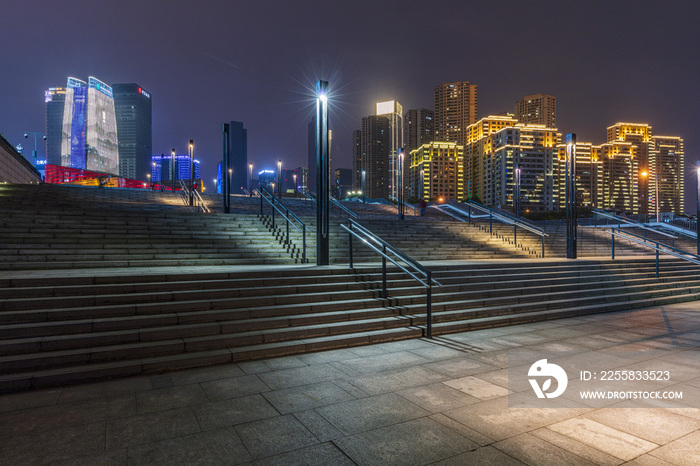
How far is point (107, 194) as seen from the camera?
69.7ft

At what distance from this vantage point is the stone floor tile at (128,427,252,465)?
3.04 m

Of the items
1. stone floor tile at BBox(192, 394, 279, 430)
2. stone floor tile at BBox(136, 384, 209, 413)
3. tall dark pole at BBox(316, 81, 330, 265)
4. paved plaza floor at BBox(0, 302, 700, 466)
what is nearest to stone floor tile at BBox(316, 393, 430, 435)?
paved plaza floor at BBox(0, 302, 700, 466)

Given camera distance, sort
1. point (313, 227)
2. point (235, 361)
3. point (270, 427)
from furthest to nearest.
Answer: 1. point (313, 227)
2. point (235, 361)
3. point (270, 427)

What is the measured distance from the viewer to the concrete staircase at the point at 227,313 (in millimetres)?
5098

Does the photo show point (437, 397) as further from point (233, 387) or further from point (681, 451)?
point (233, 387)

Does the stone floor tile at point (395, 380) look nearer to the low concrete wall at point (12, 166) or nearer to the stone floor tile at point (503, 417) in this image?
the stone floor tile at point (503, 417)

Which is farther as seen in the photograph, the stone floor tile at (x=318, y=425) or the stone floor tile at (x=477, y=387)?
the stone floor tile at (x=477, y=387)

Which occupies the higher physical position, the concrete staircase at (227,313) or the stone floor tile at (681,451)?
the concrete staircase at (227,313)

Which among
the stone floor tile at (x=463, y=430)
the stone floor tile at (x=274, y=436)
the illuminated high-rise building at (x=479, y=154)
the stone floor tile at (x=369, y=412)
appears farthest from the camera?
the illuminated high-rise building at (x=479, y=154)

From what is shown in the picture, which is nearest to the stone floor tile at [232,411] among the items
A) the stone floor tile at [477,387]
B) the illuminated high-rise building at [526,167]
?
the stone floor tile at [477,387]

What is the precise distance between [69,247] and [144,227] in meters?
2.06

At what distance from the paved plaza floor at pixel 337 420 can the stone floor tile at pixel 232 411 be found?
2 centimetres

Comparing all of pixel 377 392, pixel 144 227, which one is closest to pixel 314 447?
pixel 377 392

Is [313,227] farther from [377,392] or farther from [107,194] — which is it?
[107,194]
